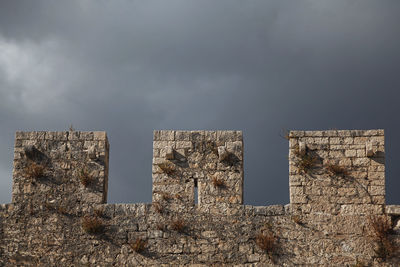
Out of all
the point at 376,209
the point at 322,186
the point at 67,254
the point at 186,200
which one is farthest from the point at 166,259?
the point at 376,209

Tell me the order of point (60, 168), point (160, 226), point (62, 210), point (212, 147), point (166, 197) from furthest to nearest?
point (60, 168) < point (212, 147) < point (62, 210) < point (166, 197) < point (160, 226)

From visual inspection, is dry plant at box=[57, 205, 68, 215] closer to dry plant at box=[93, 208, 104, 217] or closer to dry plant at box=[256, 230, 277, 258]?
dry plant at box=[93, 208, 104, 217]

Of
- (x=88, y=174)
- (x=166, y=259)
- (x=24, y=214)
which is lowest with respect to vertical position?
(x=166, y=259)

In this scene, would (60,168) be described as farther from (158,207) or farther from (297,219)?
(297,219)

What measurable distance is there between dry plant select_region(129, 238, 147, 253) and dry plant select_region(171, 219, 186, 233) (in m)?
0.68

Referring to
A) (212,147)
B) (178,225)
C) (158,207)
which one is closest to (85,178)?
(158,207)

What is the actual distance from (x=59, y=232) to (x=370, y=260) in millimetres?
6575

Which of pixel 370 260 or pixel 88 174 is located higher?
pixel 88 174

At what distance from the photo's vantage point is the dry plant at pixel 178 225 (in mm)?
12250

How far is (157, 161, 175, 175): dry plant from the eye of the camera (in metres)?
→ 12.5

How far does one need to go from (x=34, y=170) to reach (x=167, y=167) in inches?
115

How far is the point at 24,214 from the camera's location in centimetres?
1262

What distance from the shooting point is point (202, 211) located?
40.7 feet

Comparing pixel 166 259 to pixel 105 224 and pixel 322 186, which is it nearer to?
pixel 105 224
